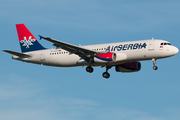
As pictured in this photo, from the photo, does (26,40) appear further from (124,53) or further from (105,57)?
(124,53)

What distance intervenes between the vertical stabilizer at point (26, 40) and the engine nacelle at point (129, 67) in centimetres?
1345

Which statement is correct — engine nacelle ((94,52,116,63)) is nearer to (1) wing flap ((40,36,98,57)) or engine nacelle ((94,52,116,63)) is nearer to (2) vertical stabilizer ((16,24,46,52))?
(1) wing flap ((40,36,98,57))

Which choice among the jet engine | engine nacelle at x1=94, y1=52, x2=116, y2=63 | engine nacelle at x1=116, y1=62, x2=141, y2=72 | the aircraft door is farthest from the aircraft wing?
the aircraft door

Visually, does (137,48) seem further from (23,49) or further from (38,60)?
(23,49)

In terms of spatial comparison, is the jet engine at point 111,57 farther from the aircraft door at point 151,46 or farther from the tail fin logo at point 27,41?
the tail fin logo at point 27,41

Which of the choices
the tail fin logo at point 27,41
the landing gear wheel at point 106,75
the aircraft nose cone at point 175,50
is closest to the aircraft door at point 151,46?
the aircraft nose cone at point 175,50

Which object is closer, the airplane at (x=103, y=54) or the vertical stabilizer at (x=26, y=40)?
the airplane at (x=103, y=54)

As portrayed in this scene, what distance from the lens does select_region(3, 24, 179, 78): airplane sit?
5278 cm

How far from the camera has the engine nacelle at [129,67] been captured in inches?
2352

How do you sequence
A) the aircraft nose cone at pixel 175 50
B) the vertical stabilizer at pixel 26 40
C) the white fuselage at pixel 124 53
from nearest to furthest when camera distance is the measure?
the aircraft nose cone at pixel 175 50, the white fuselage at pixel 124 53, the vertical stabilizer at pixel 26 40

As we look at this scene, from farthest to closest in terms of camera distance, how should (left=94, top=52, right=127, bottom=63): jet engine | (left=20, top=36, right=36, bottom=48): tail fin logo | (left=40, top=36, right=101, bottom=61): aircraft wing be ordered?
(left=20, top=36, right=36, bottom=48): tail fin logo → (left=94, top=52, right=127, bottom=63): jet engine → (left=40, top=36, right=101, bottom=61): aircraft wing

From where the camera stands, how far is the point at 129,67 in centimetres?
6009

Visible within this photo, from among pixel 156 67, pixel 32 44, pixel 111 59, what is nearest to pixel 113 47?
pixel 111 59

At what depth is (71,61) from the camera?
187 ft
